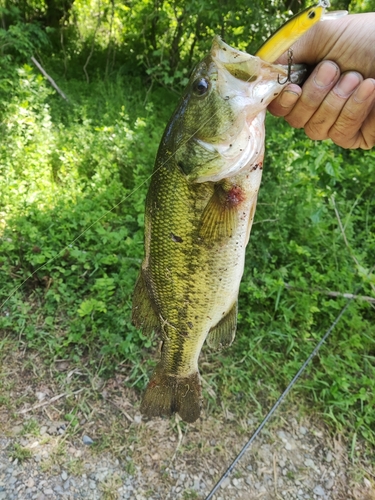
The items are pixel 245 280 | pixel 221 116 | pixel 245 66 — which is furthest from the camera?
pixel 245 280

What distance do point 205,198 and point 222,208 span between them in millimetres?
83

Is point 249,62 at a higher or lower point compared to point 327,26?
lower

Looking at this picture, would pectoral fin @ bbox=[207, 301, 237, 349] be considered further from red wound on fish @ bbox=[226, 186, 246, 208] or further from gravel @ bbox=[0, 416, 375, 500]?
gravel @ bbox=[0, 416, 375, 500]

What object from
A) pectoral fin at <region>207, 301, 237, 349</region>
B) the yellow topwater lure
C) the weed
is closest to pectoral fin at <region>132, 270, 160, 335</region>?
pectoral fin at <region>207, 301, 237, 349</region>

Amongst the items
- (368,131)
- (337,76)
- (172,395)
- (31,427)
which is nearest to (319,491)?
(172,395)

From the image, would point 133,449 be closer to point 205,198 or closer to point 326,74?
point 205,198

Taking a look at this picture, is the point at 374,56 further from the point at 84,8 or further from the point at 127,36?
the point at 84,8

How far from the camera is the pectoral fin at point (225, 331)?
1798 mm

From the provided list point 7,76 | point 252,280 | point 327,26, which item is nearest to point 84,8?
point 7,76

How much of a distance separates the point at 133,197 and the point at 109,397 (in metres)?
2.00

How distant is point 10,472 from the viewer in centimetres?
231

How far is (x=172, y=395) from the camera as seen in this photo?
1965 mm

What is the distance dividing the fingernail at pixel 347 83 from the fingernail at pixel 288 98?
17 cm

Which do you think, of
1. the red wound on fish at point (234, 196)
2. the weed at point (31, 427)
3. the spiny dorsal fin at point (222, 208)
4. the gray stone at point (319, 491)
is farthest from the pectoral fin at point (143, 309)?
the gray stone at point (319, 491)
